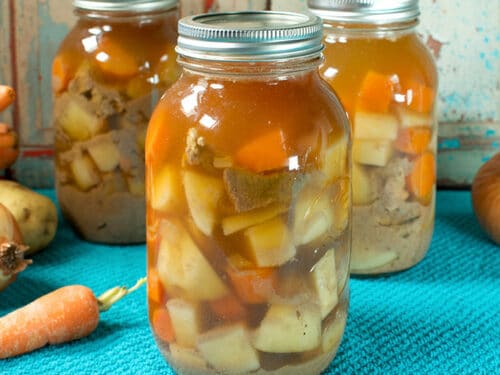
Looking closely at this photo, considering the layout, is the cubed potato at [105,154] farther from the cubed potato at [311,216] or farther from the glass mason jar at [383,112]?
the cubed potato at [311,216]

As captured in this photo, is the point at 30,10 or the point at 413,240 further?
the point at 30,10

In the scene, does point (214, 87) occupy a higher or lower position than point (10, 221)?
higher

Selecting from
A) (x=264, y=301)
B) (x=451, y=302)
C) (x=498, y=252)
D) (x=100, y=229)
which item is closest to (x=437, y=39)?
(x=498, y=252)

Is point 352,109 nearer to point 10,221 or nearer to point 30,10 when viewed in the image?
point 10,221

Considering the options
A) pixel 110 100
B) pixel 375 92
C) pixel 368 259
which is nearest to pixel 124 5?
pixel 110 100

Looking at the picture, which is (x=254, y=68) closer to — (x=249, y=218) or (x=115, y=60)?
(x=249, y=218)

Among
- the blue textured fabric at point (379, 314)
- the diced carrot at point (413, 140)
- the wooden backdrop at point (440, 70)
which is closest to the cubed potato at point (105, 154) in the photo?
the blue textured fabric at point (379, 314)

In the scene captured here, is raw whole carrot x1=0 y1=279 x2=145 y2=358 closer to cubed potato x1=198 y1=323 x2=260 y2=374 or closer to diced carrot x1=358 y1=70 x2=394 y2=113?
cubed potato x1=198 y1=323 x2=260 y2=374

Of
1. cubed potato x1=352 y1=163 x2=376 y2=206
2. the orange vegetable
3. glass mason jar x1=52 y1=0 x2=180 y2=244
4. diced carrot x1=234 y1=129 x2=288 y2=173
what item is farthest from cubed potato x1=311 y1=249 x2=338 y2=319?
the orange vegetable
